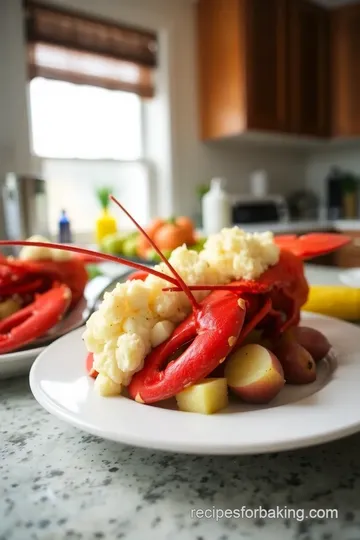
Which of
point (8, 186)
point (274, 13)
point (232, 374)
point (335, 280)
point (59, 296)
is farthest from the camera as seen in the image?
point (274, 13)

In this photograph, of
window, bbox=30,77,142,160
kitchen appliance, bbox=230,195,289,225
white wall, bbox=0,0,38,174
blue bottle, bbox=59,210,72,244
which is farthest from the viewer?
kitchen appliance, bbox=230,195,289,225

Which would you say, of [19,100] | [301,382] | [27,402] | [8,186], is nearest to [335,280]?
[301,382]

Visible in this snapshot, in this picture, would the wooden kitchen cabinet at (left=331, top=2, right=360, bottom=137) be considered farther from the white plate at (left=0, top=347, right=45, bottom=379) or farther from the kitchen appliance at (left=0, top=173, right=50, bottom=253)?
the white plate at (left=0, top=347, right=45, bottom=379)

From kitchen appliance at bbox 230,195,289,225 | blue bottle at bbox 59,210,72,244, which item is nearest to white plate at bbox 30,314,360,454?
blue bottle at bbox 59,210,72,244

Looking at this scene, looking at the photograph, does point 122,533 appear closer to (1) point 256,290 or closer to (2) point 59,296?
(1) point 256,290

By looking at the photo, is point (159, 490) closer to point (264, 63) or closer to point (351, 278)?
point (351, 278)

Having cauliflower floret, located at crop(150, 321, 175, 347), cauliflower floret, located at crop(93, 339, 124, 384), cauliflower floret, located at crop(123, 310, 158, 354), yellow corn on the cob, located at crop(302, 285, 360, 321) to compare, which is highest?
cauliflower floret, located at crop(123, 310, 158, 354)
